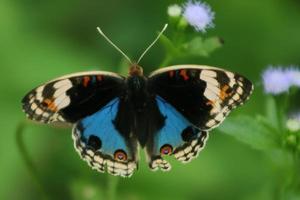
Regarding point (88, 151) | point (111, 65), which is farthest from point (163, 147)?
point (111, 65)

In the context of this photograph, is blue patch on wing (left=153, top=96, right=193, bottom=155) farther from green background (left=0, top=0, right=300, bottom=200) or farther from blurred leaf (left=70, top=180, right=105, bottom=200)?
blurred leaf (left=70, top=180, right=105, bottom=200)

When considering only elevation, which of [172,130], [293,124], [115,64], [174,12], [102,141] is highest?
[115,64]

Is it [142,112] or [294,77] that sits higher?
[142,112]

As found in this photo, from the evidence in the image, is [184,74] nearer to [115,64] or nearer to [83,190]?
[83,190]

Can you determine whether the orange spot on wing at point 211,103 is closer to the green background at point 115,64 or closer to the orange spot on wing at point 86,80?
the orange spot on wing at point 86,80

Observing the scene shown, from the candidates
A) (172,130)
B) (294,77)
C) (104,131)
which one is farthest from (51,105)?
(294,77)

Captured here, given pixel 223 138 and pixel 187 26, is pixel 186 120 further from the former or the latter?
pixel 223 138

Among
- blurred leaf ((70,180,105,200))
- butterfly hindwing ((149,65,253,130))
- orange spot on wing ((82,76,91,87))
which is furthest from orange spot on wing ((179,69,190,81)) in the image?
blurred leaf ((70,180,105,200))
